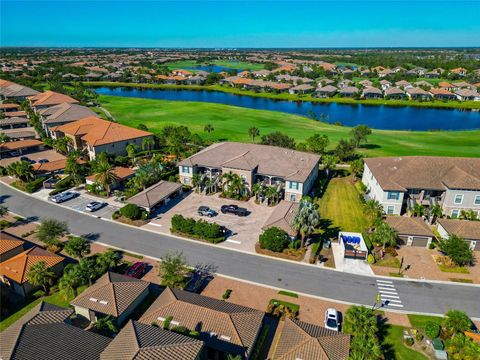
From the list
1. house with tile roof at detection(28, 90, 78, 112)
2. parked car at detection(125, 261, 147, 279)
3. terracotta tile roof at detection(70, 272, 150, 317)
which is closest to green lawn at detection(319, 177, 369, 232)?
parked car at detection(125, 261, 147, 279)

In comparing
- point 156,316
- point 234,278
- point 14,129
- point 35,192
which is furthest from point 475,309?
point 14,129

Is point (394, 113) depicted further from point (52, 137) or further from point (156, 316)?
point (156, 316)

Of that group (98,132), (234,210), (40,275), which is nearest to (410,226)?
(234,210)

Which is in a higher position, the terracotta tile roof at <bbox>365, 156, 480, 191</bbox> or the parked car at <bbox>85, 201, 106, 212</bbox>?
the terracotta tile roof at <bbox>365, 156, 480, 191</bbox>

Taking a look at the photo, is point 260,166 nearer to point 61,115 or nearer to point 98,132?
point 98,132

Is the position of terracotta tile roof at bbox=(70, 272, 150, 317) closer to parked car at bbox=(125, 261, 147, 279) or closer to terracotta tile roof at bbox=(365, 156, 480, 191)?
parked car at bbox=(125, 261, 147, 279)

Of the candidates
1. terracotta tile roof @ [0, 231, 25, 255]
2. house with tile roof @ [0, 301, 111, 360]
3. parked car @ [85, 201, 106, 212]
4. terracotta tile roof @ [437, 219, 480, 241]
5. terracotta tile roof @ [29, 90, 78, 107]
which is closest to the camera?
house with tile roof @ [0, 301, 111, 360]
